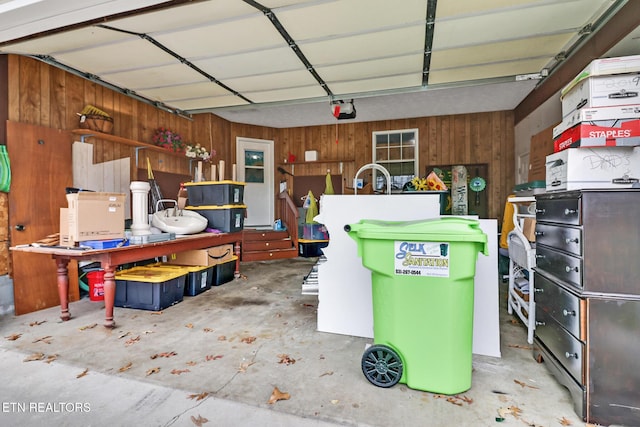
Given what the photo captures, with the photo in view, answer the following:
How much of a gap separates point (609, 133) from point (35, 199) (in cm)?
496

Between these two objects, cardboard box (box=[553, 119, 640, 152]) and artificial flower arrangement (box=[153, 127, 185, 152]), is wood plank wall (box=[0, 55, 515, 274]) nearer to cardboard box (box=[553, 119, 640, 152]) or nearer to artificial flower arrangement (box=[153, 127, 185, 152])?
artificial flower arrangement (box=[153, 127, 185, 152])

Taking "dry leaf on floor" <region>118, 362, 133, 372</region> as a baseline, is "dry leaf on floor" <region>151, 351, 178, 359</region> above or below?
below

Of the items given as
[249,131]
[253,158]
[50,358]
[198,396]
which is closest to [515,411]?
[198,396]

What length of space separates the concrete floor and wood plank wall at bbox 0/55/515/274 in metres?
2.32

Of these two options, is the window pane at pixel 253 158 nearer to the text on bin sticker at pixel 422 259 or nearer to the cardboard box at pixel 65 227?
Result: the cardboard box at pixel 65 227

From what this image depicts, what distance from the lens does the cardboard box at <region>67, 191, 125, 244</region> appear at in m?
2.61

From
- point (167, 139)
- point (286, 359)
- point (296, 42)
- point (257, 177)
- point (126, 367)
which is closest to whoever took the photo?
point (126, 367)

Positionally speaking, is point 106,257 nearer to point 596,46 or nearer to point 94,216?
point 94,216

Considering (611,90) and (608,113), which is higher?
(611,90)

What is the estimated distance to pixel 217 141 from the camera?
21.4ft

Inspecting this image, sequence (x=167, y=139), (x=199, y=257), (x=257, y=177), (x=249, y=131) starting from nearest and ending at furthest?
(x=199, y=257)
(x=167, y=139)
(x=249, y=131)
(x=257, y=177)

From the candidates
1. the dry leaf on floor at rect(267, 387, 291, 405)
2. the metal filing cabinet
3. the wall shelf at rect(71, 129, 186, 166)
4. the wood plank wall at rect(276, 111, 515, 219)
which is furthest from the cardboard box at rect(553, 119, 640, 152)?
the wood plank wall at rect(276, 111, 515, 219)

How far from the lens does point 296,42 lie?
119 inches

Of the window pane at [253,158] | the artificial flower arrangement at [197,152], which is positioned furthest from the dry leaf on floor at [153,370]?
the window pane at [253,158]
